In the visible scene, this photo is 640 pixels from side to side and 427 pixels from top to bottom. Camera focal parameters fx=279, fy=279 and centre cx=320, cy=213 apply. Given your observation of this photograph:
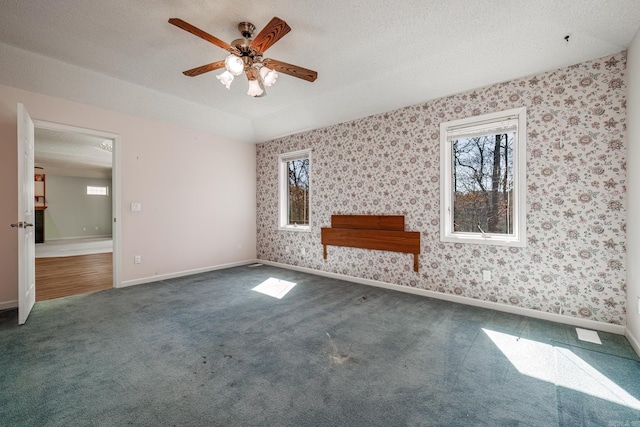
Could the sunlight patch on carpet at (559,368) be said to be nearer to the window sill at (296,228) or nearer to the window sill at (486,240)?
the window sill at (486,240)

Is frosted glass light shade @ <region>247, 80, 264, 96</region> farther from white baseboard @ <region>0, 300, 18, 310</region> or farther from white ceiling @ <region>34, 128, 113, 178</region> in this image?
white baseboard @ <region>0, 300, 18, 310</region>

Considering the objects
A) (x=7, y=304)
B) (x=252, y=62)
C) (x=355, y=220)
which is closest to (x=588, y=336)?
(x=355, y=220)

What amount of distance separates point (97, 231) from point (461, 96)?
531 inches

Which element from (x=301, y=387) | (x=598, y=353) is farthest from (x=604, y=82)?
(x=301, y=387)

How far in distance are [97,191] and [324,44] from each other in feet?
40.6

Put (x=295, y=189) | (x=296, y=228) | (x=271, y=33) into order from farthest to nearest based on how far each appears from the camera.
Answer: (x=295, y=189) < (x=296, y=228) < (x=271, y=33)

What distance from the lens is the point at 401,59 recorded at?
3029mm

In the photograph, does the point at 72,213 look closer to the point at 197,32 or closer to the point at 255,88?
the point at 255,88

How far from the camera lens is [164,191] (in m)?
4.54

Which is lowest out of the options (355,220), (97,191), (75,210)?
(355,220)

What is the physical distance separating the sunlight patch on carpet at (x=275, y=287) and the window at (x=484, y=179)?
2191 millimetres

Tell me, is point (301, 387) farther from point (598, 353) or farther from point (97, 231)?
point (97, 231)

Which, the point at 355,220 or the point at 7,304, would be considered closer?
the point at 7,304

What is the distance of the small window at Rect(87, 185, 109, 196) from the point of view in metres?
11.0
